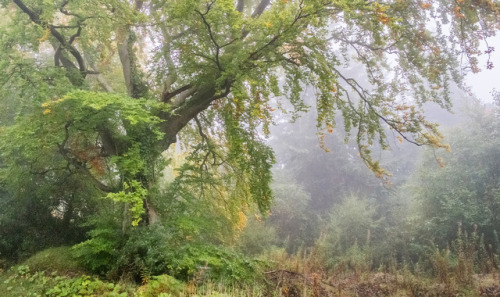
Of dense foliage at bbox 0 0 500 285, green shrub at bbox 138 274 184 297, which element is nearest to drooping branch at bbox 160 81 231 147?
dense foliage at bbox 0 0 500 285

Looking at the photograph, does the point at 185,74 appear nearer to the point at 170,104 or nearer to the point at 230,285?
the point at 170,104

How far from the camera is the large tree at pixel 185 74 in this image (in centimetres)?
545

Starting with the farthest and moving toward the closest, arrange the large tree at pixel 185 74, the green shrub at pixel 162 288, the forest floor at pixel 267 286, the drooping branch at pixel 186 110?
the drooping branch at pixel 186 110, the large tree at pixel 185 74, the forest floor at pixel 267 286, the green shrub at pixel 162 288

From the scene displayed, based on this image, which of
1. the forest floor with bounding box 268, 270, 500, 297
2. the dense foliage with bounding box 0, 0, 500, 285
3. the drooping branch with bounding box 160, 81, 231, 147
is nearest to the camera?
the dense foliage with bounding box 0, 0, 500, 285

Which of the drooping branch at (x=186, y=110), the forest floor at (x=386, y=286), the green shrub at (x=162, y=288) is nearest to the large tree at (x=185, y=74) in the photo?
the drooping branch at (x=186, y=110)

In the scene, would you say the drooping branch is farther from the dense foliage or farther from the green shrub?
the green shrub

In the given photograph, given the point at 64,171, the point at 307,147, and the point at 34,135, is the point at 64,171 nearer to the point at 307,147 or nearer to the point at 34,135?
the point at 34,135

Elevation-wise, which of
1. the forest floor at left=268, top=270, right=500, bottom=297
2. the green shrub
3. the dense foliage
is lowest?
the forest floor at left=268, top=270, right=500, bottom=297

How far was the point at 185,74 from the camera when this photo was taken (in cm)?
666

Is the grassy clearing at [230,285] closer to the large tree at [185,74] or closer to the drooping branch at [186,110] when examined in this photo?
the large tree at [185,74]

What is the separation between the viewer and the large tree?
545 centimetres

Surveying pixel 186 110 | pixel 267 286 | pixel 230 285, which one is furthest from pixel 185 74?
pixel 267 286

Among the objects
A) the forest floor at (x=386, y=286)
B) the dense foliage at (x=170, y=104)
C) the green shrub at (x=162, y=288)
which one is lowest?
the forest floor at (x=386, y=286)

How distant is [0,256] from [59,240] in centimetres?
129
